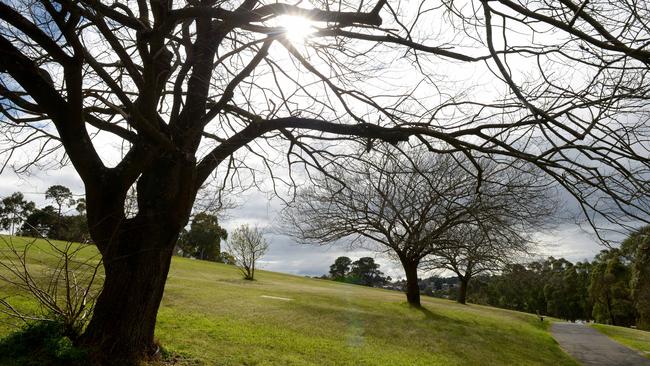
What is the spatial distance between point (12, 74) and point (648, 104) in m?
6.01

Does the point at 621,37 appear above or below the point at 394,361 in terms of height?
above

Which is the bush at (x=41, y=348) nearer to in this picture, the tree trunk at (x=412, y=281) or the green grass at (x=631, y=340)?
the tree trunk at (x=412, y=281)

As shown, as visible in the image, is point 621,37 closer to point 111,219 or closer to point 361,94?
point 361,94

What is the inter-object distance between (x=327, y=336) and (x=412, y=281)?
33.8 feet

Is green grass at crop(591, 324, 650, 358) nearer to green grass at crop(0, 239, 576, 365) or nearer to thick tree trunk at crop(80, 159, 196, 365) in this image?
green grass at crop(0, 239, 576, 365)

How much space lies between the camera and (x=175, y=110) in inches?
224

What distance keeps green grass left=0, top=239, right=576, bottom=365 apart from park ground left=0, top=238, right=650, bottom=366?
0.08 ft

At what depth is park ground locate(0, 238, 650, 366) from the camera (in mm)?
7664

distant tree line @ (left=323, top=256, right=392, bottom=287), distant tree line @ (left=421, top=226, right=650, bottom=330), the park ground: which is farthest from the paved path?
distant tree line @ (left=323, top=256, right=392, bottom=287)

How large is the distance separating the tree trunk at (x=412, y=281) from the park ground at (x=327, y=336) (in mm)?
1442

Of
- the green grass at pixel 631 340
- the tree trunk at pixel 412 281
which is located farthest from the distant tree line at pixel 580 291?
the tree trunk at pixel 412 281

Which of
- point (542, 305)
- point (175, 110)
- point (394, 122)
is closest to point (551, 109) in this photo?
point (394, 122)

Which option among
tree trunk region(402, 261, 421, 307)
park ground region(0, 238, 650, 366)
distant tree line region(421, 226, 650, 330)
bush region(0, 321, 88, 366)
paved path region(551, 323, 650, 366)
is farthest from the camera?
distant tree line region(421, 226, 650, 330)

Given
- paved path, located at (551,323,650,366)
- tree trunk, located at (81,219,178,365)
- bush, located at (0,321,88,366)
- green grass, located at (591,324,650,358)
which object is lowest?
paved path, located at (551,323,650,366)
